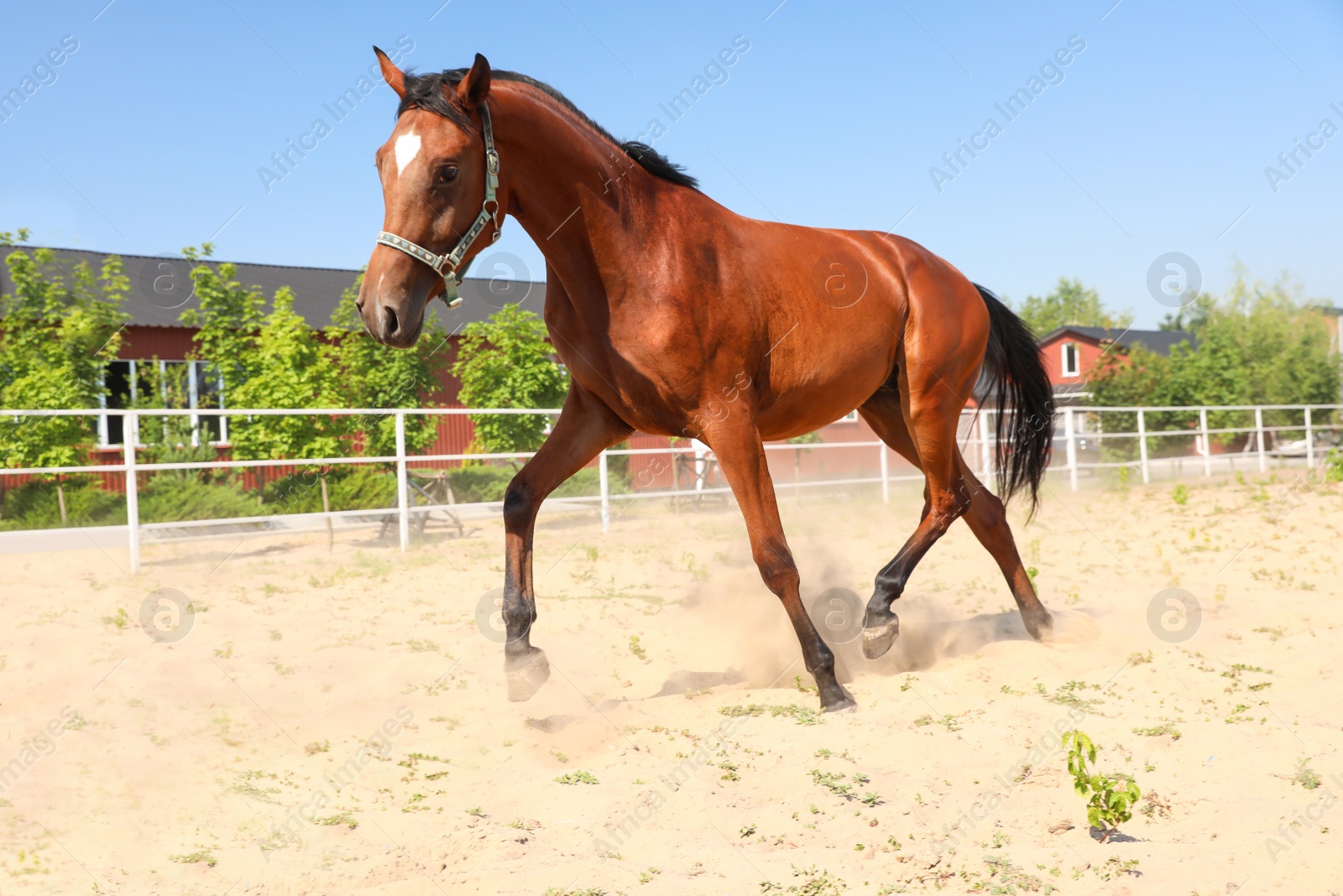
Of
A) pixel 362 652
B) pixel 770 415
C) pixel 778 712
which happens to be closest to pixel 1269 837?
pixel 778 712

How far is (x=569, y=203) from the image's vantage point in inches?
140

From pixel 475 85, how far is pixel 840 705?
8.64 ft

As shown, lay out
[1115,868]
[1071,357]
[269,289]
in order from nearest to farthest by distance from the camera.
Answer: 1. [1115,868]
2. [269,289]
3. [1071,357]

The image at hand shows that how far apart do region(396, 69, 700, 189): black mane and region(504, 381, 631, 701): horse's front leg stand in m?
0.97

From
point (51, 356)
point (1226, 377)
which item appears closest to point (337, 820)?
point (51, 356)

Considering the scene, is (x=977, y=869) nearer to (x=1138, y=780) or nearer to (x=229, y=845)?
(x=1138, y=780)

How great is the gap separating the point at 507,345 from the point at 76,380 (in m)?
5.85

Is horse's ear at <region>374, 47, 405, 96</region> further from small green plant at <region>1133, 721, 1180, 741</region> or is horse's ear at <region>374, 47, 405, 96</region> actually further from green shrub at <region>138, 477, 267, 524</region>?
green shrub at <region>138, 477, 267, 524</region>

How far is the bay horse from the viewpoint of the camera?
307 centimetres

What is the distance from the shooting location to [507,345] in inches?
590

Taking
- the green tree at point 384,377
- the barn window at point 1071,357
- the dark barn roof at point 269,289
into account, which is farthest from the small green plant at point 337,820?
the barn window at point 1071,357

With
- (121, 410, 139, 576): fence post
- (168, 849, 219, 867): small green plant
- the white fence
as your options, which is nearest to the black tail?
the white fence

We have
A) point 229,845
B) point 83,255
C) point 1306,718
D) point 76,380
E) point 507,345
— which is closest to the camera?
point 229,845

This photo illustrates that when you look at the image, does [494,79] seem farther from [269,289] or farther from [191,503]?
[269,289]
